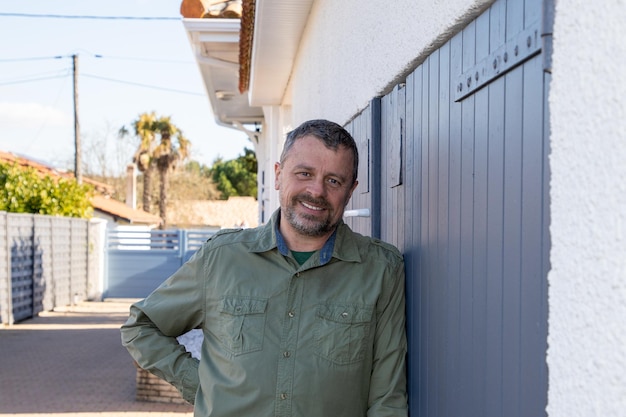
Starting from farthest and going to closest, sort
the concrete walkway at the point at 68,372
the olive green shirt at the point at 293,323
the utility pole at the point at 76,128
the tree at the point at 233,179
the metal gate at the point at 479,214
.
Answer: the tree at the point at 233,179 < the utility pole at the point at 76,128 < the concrete walkway at the point at 68,372 < the olive green shirt at the point at 293,323 < the metal gate at the point at 479,214

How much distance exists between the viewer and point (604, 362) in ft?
3.96

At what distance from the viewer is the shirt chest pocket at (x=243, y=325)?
2568 mm

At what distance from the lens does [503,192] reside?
1802 millimetres

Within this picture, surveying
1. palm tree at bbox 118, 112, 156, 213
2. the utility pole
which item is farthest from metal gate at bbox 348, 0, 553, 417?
palm tree at bbox 118, 112, 156, 213

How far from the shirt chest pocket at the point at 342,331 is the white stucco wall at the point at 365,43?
0.88 metres

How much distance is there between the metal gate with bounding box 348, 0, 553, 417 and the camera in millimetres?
1612

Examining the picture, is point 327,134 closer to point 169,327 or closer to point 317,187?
point 317,187

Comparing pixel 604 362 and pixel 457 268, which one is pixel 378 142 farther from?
pixel 604 362

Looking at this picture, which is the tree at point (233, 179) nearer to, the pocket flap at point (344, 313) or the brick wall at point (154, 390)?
the brick wall at point (154, 390)

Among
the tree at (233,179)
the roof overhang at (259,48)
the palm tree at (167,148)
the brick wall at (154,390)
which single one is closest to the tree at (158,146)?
the palm tree at (167,148)

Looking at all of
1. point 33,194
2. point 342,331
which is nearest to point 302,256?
point 342,331

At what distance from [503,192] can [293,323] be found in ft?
3.23

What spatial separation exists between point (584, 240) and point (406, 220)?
1.62 meters

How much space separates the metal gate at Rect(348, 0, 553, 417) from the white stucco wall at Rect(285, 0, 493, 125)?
0.20 feet
